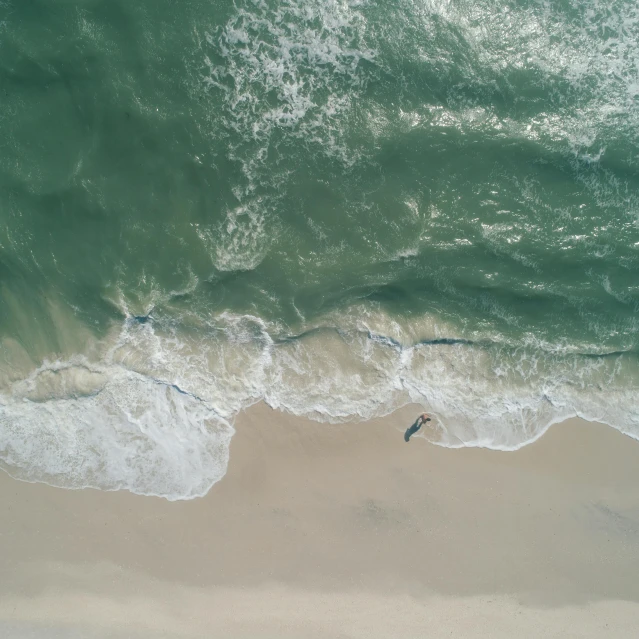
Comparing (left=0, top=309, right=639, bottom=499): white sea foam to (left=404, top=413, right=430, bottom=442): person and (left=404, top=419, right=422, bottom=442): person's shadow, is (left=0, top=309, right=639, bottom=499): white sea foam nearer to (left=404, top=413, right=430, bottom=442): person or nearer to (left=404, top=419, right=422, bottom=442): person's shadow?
(left=404, top=413, right=430, bottom=442): person

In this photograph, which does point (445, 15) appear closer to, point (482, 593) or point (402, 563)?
point (402, 563)

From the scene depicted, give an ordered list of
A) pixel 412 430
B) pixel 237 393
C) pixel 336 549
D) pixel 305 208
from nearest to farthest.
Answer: pixel 336 549
pixel 412 430
pixel 237 393
pixel 305 208

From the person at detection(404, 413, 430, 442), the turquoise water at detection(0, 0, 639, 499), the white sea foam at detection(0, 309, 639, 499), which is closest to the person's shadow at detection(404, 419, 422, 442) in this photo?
the person at detection(404, 413, 430, 442)

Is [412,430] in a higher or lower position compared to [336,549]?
higher

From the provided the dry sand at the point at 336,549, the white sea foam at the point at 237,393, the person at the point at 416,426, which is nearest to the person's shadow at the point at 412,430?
the person at the point at 416,426

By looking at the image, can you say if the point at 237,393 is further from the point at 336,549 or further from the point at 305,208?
the point at 305,208

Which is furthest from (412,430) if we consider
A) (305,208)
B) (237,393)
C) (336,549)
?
(305,208)
